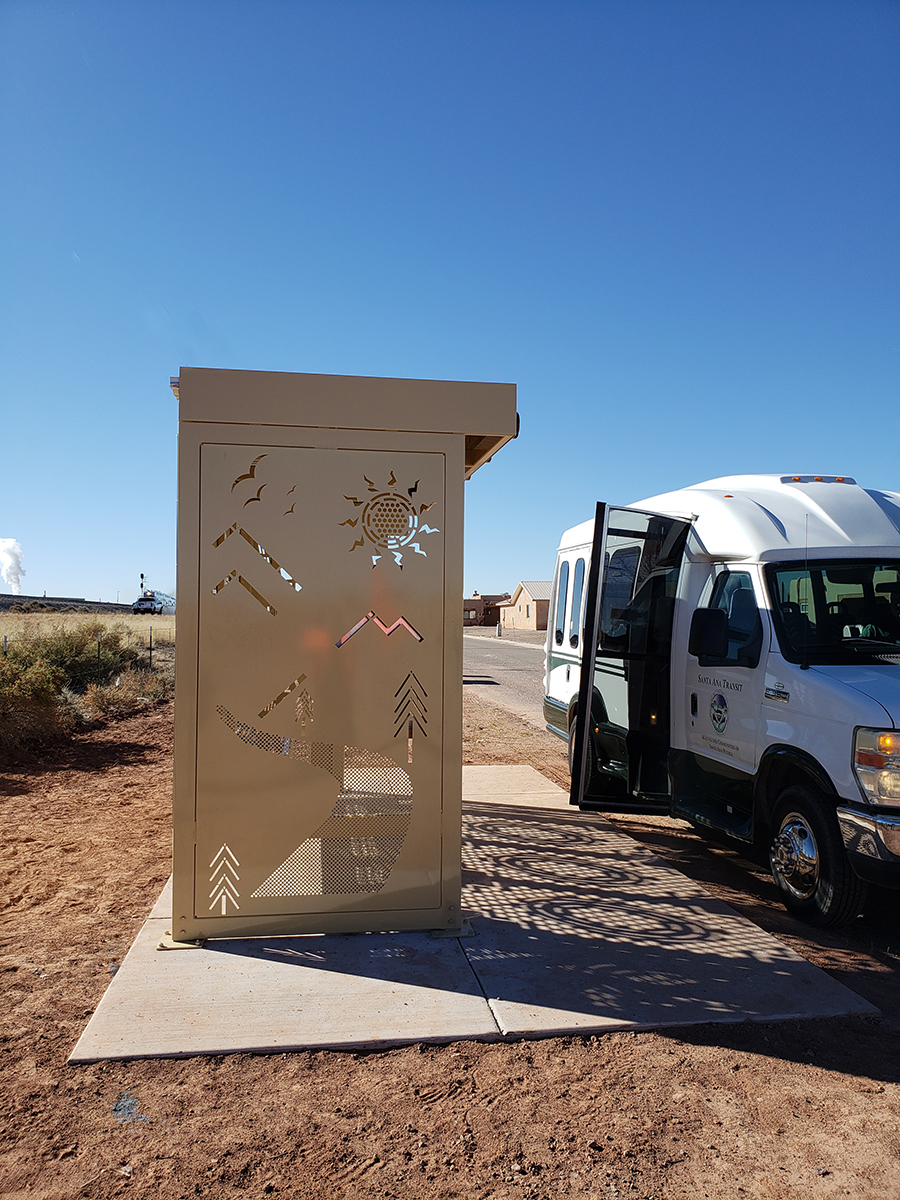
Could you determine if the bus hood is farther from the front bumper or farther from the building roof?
the building roof

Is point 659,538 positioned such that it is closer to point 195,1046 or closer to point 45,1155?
point 195,1046

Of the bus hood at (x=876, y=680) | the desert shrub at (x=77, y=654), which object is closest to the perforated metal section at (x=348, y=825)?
the bus hood at (x=876, y=680)

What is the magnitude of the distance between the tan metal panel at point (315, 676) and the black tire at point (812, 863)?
2240 mm

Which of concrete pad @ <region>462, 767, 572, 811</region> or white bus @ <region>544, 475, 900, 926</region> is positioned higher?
white bus @ <region>544, 475, 900, 926</region>

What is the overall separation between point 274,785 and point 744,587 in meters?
3.61

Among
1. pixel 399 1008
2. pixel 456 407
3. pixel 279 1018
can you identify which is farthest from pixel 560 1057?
pixel 456 407

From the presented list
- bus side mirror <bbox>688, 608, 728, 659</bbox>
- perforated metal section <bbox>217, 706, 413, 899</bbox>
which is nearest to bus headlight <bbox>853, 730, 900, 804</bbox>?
bus side mirror <bbox>688, 608, 728, 659</bbox>

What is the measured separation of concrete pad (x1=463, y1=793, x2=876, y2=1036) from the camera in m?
4.23

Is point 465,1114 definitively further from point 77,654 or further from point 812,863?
point 77,654

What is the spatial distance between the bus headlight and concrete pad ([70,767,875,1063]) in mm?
1044

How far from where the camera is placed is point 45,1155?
10.1ft

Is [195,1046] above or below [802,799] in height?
below

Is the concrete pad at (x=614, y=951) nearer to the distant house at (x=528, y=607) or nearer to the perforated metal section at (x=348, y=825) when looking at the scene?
the perforated metal section at (x=348, y=825)

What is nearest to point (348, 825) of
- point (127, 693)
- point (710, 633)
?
point (710, 633)
